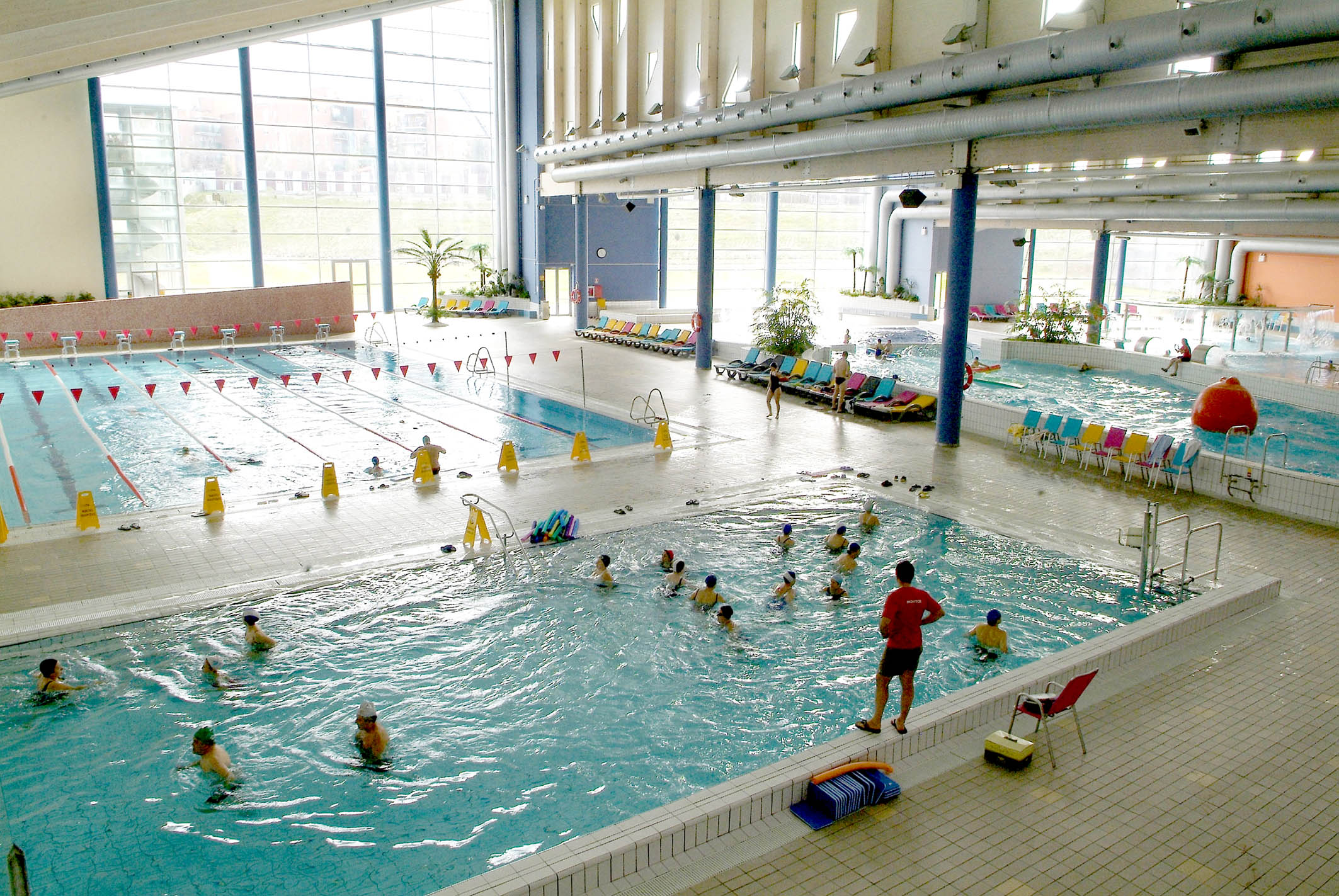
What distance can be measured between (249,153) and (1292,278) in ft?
124

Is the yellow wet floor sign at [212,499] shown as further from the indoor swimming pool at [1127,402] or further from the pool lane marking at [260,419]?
the indoor swimming pool at [1127,402]

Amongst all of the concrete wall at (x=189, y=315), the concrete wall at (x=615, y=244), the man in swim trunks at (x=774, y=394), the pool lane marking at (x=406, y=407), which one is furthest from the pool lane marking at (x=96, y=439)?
the concrete wall at (x=615, y=244)

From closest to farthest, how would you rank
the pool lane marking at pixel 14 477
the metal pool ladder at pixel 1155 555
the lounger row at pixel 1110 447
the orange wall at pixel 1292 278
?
the metal pool ladder at pixel 1155 555 → the pool lane marking at pixel 14 477 → the lounger row at pixel 1110 447 → the orange wall at pixel 1292 278

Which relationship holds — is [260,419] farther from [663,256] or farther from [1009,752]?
[663,256]

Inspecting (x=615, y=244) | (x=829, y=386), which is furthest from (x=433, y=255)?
(x=829, y=386)

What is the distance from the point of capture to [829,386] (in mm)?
19562

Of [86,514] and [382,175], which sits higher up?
[382,175]

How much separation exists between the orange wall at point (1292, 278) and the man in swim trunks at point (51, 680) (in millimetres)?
38549

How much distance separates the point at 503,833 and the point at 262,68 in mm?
33188

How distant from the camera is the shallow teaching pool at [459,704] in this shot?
18.7 ft

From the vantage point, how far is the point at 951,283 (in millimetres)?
15211

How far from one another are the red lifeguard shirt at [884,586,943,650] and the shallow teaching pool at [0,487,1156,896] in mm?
1367

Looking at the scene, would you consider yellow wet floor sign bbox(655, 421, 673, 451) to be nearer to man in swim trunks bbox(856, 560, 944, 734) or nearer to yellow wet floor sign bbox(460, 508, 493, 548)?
yellow wet floor sign bbox(460, 508, 493, 548)

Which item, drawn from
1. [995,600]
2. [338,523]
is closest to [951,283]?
[995,600]
